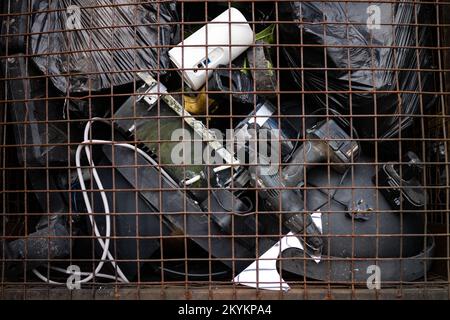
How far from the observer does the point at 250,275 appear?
5.93 feet

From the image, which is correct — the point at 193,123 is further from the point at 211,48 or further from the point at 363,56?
the point at 363,56

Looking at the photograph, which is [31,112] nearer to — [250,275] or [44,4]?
[44,4]

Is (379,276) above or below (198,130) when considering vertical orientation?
below

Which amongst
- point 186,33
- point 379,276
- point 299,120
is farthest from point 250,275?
point 186,33

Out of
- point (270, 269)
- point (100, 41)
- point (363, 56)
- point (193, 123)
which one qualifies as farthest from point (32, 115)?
point (363, 56)

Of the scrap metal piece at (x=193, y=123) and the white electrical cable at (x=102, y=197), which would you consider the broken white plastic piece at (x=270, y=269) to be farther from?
the white electrical cable at (x=102, y=197)

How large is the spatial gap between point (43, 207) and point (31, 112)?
13.8 inches

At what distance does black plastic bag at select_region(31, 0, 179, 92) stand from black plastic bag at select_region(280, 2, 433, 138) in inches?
18.1

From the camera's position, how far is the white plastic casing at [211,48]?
185cm

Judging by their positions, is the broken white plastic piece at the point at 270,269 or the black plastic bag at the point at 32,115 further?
the black plastic bag at the point at 32,115

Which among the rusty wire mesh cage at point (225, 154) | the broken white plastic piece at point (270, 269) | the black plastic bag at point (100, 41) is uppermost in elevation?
the black plastic bag at point (100, 41)

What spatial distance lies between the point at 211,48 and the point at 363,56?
520 millimetres

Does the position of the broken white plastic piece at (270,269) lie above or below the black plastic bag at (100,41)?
below

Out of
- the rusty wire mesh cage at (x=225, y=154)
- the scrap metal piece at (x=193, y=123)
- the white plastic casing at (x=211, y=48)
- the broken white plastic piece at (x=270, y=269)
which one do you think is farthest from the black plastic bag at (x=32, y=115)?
the broken white plastic piece at (x=270, y=269)
